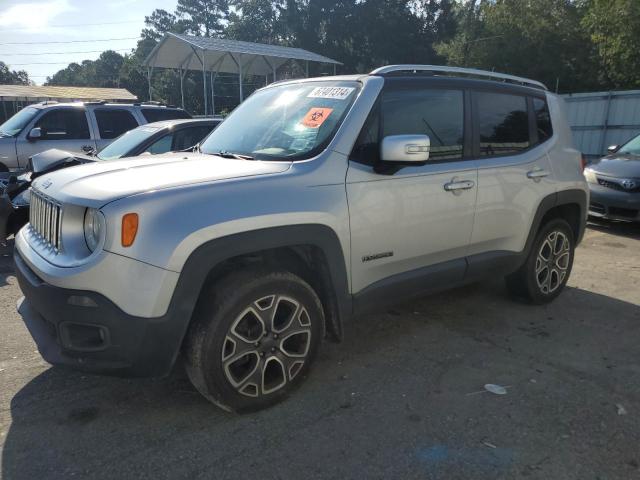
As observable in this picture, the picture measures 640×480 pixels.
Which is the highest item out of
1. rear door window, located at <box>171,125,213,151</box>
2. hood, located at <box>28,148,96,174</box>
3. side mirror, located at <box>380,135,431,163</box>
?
side mirror, located at <box>380,135,431,163</box>

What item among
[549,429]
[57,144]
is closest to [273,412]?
[549,429]

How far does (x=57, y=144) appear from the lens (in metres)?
9.20

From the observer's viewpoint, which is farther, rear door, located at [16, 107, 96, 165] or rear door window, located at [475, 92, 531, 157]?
rear door, located at [16, 107, 96, 165]

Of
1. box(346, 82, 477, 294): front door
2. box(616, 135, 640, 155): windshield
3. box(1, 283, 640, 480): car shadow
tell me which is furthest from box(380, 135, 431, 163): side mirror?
box(616, 135, 640, 155): windshield

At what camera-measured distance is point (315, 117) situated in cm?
341

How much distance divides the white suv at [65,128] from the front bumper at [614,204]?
7.66 m

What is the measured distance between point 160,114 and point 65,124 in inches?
64.2

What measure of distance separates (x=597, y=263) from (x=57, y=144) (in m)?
8.63

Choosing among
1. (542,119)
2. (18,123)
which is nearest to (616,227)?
(542,119)

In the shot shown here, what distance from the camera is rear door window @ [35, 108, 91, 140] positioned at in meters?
9.25

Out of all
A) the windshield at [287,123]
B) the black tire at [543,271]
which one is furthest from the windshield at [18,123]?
the black tire at [543,271]

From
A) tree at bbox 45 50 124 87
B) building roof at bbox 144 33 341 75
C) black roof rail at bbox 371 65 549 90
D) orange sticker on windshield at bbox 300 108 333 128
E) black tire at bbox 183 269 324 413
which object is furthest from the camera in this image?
tree at bbox 45 50 124 87

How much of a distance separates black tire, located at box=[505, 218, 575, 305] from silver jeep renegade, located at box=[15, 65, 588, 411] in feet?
0.73

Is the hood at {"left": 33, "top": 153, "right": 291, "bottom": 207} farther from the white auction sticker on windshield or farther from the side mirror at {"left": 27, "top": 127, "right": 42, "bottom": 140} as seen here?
the side mirror at {"left": 27, "top": 127, "right": 42, "bottom": 140}
